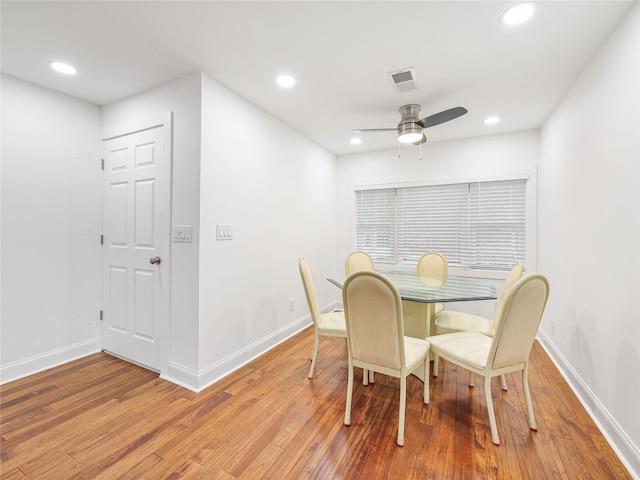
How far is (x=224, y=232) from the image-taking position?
2463mm

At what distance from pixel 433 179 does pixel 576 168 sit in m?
1.73

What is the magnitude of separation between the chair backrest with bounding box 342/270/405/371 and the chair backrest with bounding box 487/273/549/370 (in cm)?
57

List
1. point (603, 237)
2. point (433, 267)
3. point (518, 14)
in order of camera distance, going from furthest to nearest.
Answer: point (433, 267) < point (603, 237) < point (518, 14)

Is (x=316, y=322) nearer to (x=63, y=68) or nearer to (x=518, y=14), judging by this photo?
(x=518, y=14)

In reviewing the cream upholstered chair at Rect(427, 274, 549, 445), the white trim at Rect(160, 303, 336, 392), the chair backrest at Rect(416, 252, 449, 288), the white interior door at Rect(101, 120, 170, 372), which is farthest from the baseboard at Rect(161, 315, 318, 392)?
the chair backrest at Rect(416, 252, 449, 288)

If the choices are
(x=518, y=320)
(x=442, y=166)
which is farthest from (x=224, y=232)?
(x=442, y=166)

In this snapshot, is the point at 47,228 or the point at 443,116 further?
the point at 47,228

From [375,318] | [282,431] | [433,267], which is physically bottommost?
[282,431]

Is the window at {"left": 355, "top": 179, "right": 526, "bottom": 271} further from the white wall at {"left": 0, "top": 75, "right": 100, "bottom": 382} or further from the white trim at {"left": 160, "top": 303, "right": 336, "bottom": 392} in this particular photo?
the white wall at {"left": 0, "top": 75, "right": 100, "bottom": 382}

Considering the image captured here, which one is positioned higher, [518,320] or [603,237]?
[603,237]

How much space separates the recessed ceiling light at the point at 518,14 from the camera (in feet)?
5.14

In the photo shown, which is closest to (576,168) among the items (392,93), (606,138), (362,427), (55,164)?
(606,138)

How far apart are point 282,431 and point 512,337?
1.52 metres

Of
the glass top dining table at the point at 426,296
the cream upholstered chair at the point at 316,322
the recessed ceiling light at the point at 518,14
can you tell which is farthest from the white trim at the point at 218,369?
the recessed ceiling light at the point at 518,14
